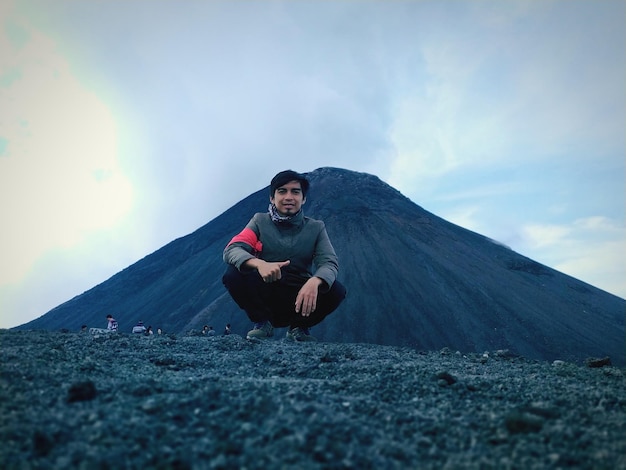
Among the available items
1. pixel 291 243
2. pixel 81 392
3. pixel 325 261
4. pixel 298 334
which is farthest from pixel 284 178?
pixel 81 392

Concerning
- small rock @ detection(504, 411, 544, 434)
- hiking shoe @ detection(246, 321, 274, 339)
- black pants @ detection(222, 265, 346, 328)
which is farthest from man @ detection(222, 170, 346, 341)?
small rock @ detection(504, 411, 544, 434)

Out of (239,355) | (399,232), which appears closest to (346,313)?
(399,232)

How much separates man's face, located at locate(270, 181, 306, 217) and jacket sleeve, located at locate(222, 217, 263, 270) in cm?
45

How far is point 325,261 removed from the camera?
5754 millimetres

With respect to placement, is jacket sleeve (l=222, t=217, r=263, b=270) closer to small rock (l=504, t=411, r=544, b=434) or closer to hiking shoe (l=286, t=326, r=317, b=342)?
hiking shoe (l=286, t=326, r=317, b=342)

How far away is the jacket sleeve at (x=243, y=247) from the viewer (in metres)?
5.41

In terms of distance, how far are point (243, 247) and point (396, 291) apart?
33357 mm

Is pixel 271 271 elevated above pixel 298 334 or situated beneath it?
elevated above

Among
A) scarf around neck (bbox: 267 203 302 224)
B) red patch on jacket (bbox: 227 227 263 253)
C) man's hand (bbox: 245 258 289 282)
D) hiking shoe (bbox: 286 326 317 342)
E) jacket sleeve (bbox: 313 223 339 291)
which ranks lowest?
hiking shoe (bbox: 286 326 317 342)

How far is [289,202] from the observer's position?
5867 mm

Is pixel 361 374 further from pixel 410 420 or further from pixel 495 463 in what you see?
pixel 495 463

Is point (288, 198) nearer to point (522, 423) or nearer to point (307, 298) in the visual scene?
point (307, 298)

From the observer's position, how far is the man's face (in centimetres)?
585

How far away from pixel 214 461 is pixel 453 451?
0.99 metres
